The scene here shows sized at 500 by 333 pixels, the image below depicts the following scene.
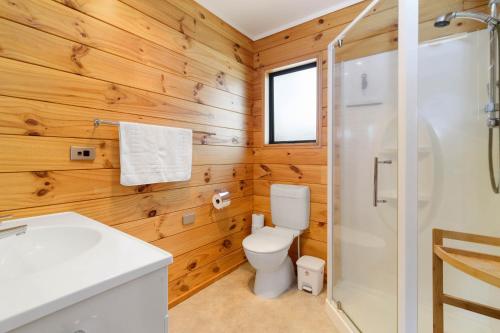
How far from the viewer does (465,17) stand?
1.35m

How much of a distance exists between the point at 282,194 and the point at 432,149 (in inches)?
44.3

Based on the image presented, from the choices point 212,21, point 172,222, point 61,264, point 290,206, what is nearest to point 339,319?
point 290,206

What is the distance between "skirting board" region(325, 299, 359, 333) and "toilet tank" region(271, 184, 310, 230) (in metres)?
0.60

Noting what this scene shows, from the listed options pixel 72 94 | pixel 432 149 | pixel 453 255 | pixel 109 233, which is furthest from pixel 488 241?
pixel 72 94

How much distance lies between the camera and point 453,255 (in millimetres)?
948

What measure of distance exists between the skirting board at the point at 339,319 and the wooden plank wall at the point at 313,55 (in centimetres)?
48

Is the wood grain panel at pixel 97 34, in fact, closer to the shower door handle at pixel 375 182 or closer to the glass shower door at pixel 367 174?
the glass shower door at pixel 367 174

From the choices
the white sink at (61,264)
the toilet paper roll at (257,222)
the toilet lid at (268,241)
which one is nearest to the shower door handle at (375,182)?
the toilet lid at (268,241)

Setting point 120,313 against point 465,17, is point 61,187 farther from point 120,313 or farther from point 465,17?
point 465,17

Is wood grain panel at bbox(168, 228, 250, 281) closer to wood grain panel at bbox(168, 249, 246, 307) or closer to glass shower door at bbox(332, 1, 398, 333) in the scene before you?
wood grain panel at bbox(168, 249, 246, 307)

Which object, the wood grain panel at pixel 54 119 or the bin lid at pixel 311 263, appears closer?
the wood grain panel at pixel 54 119

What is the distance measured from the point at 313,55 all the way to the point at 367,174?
1.20 meters

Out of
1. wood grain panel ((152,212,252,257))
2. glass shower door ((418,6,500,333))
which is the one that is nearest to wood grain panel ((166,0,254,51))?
glass shower door ((418,6,500,333))

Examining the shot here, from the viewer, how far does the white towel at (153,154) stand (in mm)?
1379
